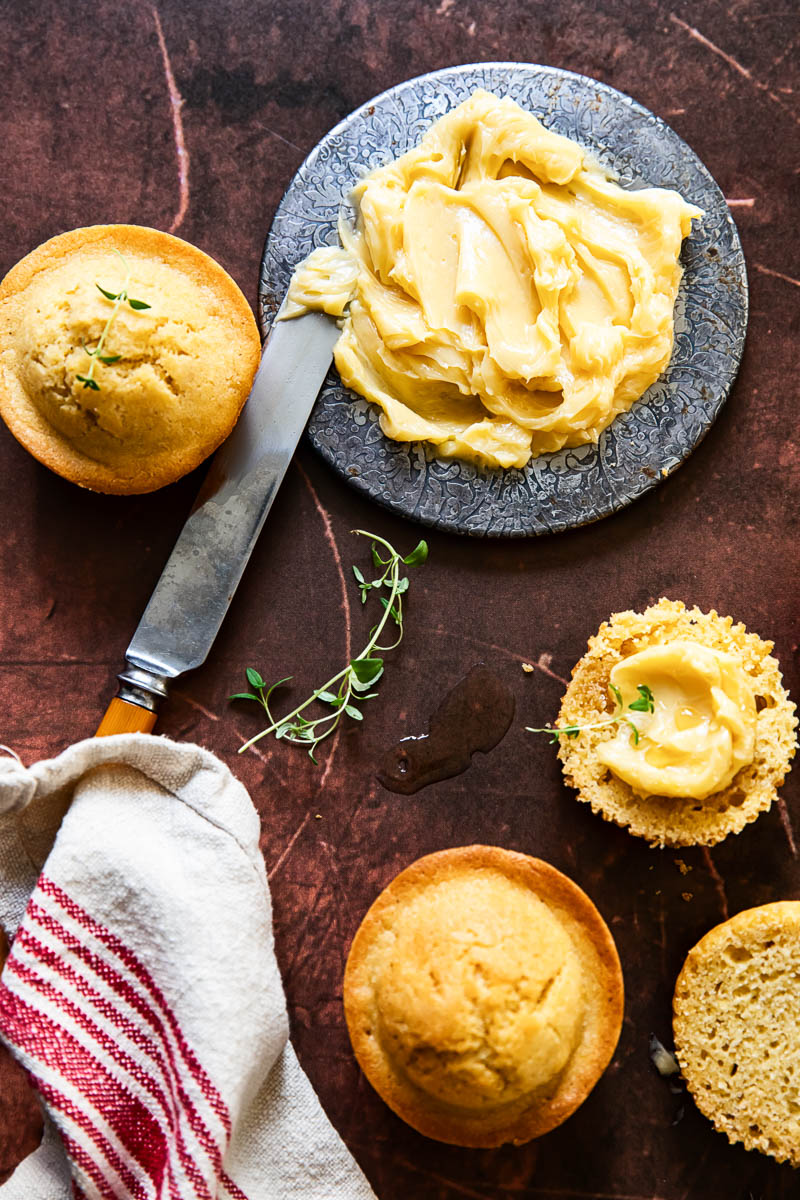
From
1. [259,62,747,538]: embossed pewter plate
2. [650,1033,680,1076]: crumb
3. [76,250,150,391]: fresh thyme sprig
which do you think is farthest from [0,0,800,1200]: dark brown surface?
[76,250,150,391]: fresh thyme sprig

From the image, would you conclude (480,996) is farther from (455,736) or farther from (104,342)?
(104,342)

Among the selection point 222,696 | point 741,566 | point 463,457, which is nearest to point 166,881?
point 222,696

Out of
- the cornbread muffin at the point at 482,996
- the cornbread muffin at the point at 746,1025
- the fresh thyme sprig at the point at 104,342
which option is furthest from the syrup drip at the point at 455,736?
the fresh thyme sprig at the point at 104,342

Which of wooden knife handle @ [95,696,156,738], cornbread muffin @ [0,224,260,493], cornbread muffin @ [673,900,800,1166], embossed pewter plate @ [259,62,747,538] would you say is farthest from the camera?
embossed pewter plate @ [259,62,747,538]

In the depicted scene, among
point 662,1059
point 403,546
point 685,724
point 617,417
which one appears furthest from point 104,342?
point 662,1059

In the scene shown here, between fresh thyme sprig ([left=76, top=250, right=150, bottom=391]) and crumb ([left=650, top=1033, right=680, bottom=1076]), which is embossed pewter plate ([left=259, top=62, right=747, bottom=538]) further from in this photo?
crumb ([left=650, top=1033, right=680, bottom=1076])

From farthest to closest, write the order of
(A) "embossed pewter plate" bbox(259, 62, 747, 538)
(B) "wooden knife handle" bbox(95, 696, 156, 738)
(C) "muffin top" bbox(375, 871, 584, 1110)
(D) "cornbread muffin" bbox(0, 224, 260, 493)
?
(A) "embossed pewter plate" bbox(259, 62, 747, 538)
(B) "wooden knife handle" bbox(95, 696, 156, 738)
(D) "cornbread muffin" bbox(0, 224, 260, 493)
(C) "muffin top" bbox(375, 871, 584, 1110)

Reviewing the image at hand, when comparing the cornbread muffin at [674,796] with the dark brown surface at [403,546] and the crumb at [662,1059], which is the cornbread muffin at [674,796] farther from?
the crumb at [662,1059]
